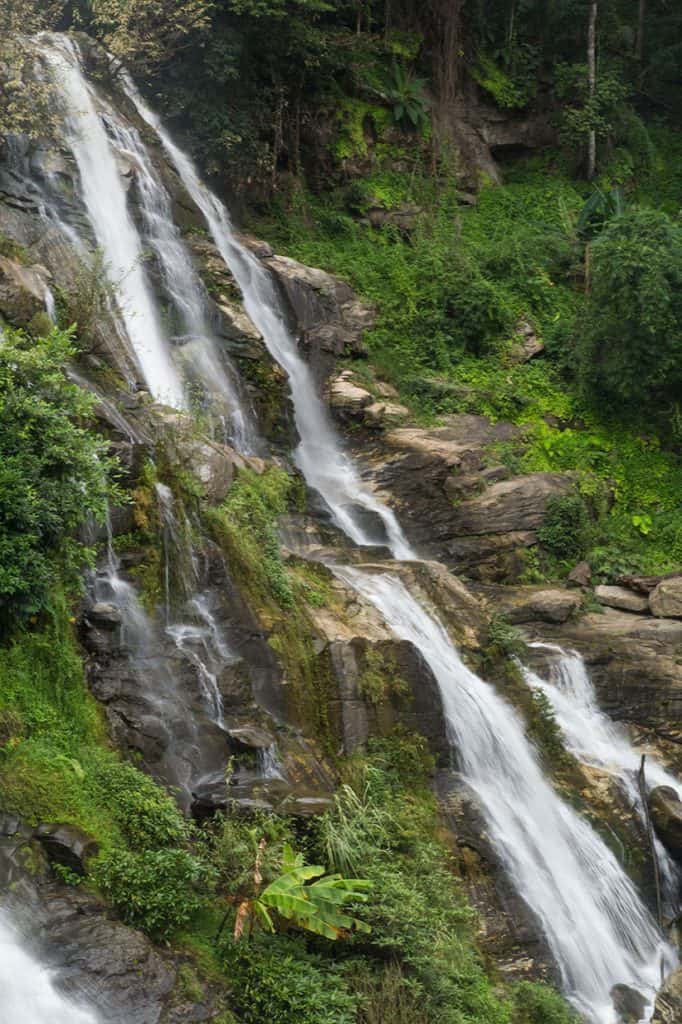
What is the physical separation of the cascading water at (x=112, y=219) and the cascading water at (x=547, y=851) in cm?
638

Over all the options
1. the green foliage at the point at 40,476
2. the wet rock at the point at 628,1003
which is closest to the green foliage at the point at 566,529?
the wet rock at the point at 628,1003

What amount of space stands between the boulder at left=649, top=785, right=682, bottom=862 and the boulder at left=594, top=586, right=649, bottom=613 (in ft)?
16.9

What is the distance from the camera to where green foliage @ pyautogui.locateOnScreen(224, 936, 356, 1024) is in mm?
8297

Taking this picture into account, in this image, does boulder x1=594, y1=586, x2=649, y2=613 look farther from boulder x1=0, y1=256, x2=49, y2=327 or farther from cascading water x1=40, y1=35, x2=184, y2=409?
boulder x1=0, y1=256, x2=49, y2=327

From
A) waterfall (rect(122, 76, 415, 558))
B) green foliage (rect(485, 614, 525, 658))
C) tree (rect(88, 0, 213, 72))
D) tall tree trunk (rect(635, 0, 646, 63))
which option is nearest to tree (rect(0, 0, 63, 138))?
tree (rect(88, 0, 213, 72))

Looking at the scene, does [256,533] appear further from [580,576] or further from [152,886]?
[580,576]

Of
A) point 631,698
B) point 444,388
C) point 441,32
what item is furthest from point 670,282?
point 441,32

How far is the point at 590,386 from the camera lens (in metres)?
26.2

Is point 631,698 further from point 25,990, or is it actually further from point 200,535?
point 25,990

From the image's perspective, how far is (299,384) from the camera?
23.7m

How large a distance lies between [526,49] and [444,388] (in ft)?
59.9

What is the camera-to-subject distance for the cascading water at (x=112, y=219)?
64.6 ft

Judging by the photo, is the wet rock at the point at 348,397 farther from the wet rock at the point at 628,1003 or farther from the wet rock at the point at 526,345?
the wet rock at the point at 628,1003

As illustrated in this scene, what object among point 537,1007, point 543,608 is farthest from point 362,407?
point 537,1007
